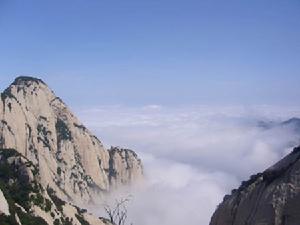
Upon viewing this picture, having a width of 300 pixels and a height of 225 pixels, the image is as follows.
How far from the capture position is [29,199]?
9225 centimetres

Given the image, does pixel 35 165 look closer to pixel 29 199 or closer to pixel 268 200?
pixel 29 199

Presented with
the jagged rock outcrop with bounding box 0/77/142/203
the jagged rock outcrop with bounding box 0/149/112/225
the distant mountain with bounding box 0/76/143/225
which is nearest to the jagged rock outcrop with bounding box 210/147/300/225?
the distant mountain with bounding box 0/76/143/225

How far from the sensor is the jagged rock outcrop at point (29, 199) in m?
86.0

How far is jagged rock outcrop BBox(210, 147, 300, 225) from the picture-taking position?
1953 centimetres

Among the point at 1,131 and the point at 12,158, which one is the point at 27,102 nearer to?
the point at 1,131

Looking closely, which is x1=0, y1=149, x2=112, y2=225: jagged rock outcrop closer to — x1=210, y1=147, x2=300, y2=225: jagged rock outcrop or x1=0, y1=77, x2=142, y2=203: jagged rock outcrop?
x1=0, y1=77, x2=142, y2=203: jagged rock outcrop

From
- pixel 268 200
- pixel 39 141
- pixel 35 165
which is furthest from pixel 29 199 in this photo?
pixel 39 141

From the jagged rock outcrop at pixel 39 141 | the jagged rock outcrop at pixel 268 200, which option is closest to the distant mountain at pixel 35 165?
the jagged rock outcrop at pixel 39 141

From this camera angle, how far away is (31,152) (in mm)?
168375

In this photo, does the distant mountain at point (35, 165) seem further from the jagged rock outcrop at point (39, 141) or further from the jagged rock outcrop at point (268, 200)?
the jagged rock outcrop at point (268, 200)

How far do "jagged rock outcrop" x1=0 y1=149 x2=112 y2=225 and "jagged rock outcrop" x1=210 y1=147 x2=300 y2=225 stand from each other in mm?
57969

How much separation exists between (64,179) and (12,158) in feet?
252

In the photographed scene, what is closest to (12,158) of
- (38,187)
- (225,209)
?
(38,187)

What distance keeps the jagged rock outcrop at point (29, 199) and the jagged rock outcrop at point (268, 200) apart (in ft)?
190
